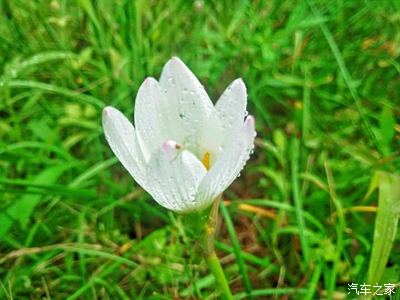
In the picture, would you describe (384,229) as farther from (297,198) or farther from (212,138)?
(212,138)

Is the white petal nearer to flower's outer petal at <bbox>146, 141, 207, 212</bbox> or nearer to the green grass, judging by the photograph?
flower's outer petal at <bbox>146, 141, 207, 212</bbox>

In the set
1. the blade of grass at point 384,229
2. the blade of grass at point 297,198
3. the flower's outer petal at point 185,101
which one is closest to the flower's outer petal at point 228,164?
the flower's outer petal at point 185,101

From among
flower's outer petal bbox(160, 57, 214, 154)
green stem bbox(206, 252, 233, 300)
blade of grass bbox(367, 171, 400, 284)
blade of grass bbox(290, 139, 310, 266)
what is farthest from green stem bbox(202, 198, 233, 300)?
blade of grass bbox(290, 139, 310, 266)

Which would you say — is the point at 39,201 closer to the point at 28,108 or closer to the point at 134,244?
the point at 134,244

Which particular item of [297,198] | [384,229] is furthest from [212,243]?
[297,198]

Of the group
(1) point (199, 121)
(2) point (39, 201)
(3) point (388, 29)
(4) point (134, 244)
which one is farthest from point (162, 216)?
(3) point (388, 29)

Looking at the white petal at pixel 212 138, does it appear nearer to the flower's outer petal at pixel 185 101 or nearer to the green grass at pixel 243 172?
the flower's outer petal at pixel 185 101
